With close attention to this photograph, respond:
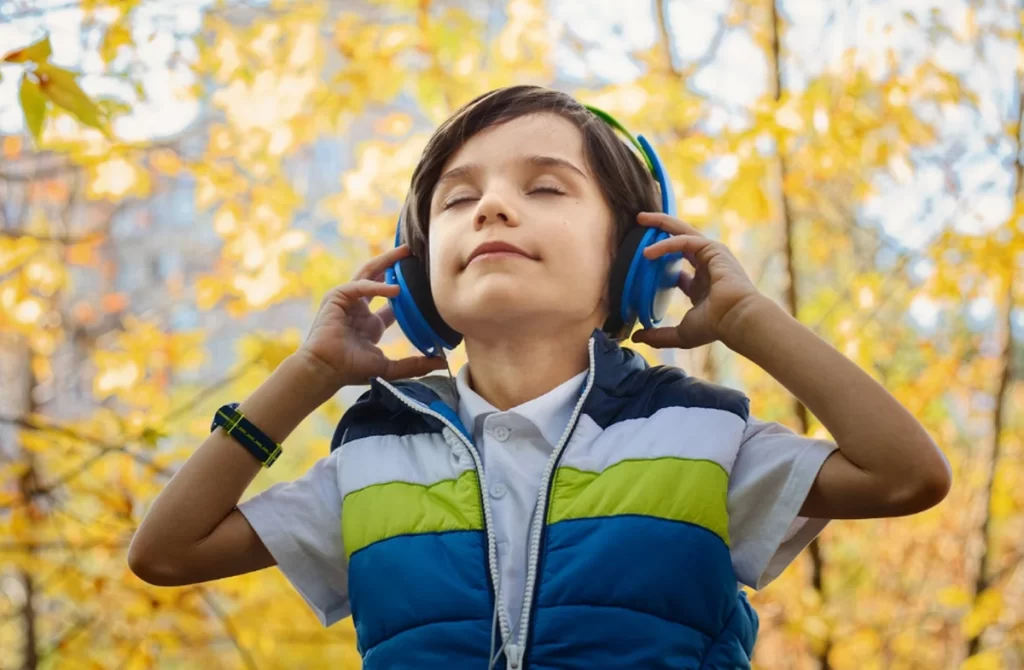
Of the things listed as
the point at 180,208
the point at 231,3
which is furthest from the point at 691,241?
the point at 180,208

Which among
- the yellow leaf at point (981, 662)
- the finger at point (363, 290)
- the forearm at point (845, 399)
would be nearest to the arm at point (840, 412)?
the forearm at point (845, 399)

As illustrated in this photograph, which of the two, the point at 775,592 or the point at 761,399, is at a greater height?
the point at 761,399

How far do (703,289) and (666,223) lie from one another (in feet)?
0.35

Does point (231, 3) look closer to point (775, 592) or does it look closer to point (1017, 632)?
point (775, 592)

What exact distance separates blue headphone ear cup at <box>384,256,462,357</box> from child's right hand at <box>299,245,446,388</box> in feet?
0.06

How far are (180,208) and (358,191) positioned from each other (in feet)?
28.4

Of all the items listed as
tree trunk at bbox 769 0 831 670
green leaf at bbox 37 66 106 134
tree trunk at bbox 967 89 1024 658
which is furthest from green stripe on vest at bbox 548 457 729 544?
tree trunk at bbox 967 89 1024 658

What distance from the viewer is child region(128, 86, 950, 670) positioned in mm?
1050

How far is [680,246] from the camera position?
1248mm

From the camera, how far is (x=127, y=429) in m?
2.65

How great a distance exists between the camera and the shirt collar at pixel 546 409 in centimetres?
120

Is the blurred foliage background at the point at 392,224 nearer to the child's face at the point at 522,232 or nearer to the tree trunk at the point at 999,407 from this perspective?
the tree trunk at the point at 999,407

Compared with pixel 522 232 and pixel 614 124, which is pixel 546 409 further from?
pixel 614 124

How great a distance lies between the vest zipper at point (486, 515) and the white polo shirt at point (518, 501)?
0.05 feet
